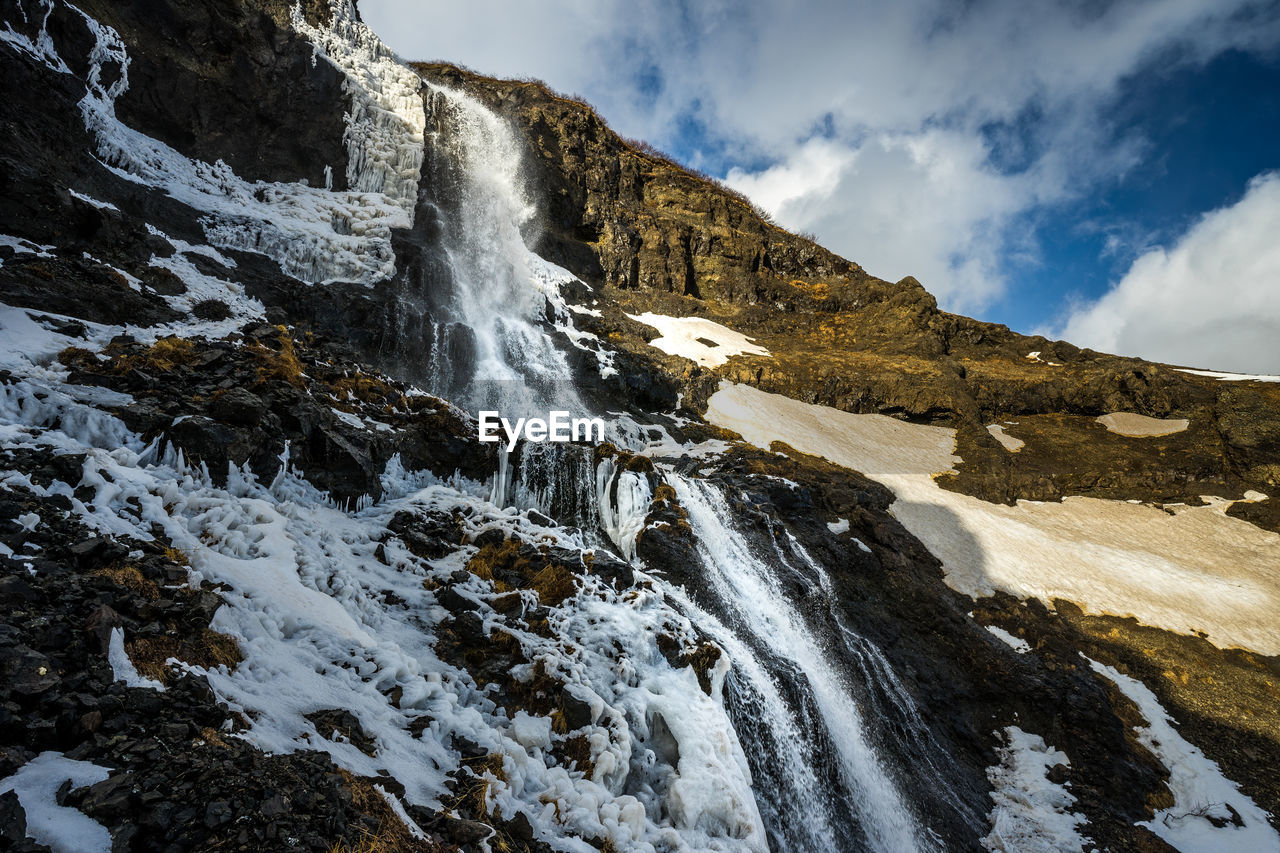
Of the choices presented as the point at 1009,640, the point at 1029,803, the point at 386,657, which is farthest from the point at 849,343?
the point at 386,657

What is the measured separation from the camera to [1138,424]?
1212 inches

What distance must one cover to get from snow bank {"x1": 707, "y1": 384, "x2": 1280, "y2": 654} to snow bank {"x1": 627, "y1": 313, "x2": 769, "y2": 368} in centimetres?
763

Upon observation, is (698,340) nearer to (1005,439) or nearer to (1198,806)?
(1005,439)

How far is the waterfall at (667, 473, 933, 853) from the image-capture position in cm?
896

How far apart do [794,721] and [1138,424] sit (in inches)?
1356

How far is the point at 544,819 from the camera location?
5074 millimetres

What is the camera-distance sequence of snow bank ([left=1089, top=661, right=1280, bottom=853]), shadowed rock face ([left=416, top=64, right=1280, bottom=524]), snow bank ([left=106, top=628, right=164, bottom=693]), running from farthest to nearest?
shadowed rock face ([left=416, top=64, right=1280, bottom=524]) < snow bank ([left=1089, top=661, right=1280, bottom=853]) < snow bank ([left=106, top=628, right=164, bottom=693])

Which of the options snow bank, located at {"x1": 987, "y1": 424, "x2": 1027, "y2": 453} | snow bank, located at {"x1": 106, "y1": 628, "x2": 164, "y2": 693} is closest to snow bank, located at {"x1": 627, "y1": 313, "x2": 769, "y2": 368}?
snow bank, located at {"x1": 987, "y1": 424, "x2": 1027, "y2": 453}

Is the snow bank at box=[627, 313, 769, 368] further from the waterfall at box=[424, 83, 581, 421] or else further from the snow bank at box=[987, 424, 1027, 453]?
the snow bank at box=[987, 424, 1027, 453]

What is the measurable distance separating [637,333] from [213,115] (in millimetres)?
23177

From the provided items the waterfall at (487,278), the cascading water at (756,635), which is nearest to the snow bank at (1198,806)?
the cascading water at (756,635)

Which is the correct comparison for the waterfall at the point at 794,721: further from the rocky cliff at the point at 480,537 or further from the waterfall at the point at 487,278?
the waterfall at the point at 487,278

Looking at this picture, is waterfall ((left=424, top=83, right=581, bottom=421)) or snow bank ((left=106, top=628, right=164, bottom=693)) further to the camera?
waterfall ((left=424, top=83, right=581, bottom=421))

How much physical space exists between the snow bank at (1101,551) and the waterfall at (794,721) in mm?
9887
